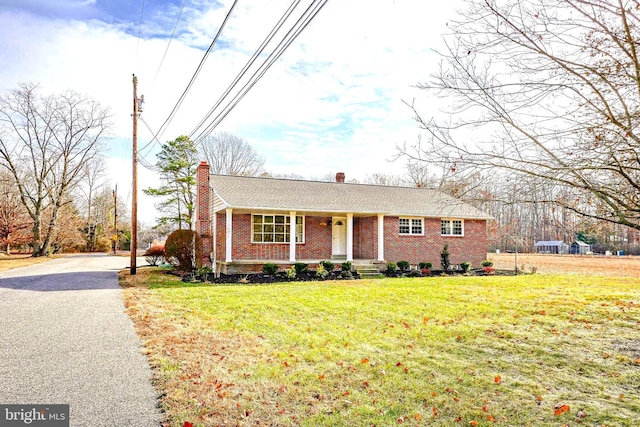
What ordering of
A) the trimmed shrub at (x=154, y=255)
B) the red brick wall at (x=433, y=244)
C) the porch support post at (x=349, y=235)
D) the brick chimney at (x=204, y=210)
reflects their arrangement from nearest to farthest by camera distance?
the porch support post at (x=349, y=235)
the brick chimney at (x=204, y=210)
the red brick wall at (x=433, y=244)
the trimmed shrub at (x=154, y=255)

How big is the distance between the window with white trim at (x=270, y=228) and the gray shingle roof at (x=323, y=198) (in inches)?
33.9

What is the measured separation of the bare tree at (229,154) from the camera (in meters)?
44.2

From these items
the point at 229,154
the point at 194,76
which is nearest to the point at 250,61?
the point at 194,76

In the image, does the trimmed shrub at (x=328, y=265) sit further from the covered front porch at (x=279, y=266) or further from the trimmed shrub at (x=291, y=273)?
the trimmed shrub at (x=291, y=273)

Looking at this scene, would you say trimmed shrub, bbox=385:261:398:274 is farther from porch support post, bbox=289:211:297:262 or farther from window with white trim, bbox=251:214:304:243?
Result: window with white trim, bbox=251:214:304:243

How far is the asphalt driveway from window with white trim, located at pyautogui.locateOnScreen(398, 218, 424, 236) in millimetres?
14573

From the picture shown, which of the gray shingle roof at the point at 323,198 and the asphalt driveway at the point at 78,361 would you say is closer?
the asphalt driveway at the point at 78,361

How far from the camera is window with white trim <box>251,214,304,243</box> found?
19.2 meters

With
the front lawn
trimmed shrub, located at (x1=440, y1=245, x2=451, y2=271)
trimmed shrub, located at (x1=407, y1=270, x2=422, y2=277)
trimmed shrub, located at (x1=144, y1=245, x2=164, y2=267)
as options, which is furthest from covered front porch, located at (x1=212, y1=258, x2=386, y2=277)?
trimmed shrub, located at (x1=144, y1=245, x2=164, y2=267)

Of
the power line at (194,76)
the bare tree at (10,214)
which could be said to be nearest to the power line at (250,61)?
the power line at (194,76)

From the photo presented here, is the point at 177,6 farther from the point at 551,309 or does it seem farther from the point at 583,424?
the point at 551,309

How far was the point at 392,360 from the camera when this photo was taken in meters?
5.83

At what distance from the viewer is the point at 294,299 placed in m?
11.4

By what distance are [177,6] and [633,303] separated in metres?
13.5
